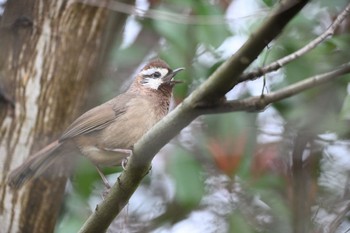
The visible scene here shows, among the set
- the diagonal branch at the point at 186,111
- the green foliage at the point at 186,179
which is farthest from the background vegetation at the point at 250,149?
the diagonal branch at the point at 186,111

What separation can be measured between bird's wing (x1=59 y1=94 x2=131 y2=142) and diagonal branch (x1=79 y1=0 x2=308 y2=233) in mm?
989

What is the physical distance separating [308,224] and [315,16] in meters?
1.81

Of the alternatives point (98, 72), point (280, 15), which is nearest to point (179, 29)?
point (98, 72)

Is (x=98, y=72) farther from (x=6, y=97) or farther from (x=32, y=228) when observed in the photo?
(x=32, y=228)

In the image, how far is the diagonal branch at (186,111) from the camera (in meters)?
2.94

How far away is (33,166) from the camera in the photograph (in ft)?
16.1

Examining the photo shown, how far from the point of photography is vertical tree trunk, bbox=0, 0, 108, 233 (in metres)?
5.31

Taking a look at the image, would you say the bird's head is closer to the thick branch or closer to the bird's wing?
the bird's wing

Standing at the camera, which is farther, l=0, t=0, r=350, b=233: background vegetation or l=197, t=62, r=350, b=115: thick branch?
l=0, t=0, r=350, b=233: background vegetation

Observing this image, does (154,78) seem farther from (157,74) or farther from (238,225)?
(238,225)

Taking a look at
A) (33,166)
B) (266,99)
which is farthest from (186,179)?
(266,99)

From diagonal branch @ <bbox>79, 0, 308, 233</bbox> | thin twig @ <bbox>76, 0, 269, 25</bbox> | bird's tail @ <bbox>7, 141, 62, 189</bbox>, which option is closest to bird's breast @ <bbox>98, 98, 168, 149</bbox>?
bird's tail @ <bbox>7, 141, 62, 189</bbox>

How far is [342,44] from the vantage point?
5.01 meters

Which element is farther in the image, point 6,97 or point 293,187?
point 6,97
